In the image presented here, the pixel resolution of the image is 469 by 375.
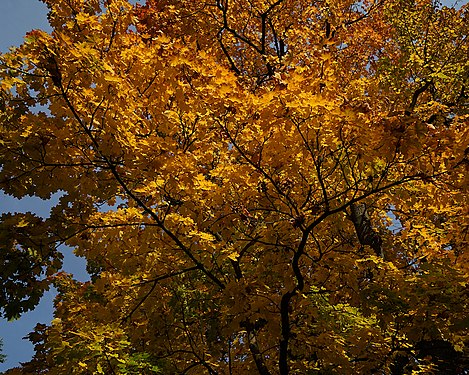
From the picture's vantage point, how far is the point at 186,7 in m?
8.63

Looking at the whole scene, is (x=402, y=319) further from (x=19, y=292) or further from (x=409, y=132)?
(x=19, y=292)

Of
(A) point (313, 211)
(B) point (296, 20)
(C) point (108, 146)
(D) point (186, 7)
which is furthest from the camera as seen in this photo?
(B) point (296, 20)

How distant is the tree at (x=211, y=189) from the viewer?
378cm

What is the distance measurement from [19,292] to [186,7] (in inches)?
259

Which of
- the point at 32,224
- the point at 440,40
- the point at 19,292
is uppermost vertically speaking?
the point at 440,40

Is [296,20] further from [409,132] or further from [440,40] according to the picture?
[409,132]

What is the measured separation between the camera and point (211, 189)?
4504mm

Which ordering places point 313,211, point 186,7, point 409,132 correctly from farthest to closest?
point 186,7, point 313,211, point 409,132

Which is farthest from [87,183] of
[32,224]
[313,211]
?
[313,211]

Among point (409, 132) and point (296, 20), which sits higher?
point (296, 20)

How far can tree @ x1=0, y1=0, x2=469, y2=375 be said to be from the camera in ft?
12.4

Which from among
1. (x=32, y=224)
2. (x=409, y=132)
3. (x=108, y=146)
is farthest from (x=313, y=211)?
(x=32, y=224)

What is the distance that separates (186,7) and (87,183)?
5.56 metres

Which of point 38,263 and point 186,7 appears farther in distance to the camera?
point 186,7
